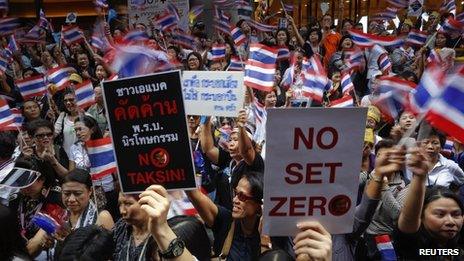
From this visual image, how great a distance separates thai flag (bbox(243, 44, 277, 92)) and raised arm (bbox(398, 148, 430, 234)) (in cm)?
363

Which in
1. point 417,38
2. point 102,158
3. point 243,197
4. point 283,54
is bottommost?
point 283,54

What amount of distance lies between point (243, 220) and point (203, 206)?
0.29m

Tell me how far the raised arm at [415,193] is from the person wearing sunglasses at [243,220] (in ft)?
2.86

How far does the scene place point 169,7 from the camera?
14.9 metres

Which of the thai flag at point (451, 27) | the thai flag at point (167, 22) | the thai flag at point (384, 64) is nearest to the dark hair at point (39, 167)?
the thai flag at point (384, 64)

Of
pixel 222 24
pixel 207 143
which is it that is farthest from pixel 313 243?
pixel 222 24

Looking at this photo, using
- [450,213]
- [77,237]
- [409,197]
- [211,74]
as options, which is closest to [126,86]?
[77,237]

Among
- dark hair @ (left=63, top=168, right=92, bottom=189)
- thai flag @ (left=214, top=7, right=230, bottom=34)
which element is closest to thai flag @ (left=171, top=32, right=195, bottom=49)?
thai flag @ (left=214, top=7, right=230, bottom=34)

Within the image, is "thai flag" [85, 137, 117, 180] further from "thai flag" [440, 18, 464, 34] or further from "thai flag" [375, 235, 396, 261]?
"thai flag" [440, 18, 464, 34]

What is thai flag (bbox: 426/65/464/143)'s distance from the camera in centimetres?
248

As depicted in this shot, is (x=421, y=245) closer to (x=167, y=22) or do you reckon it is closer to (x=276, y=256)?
(x=276, y=256)

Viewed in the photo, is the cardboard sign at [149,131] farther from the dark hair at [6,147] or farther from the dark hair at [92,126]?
the dark hair at [92,126]

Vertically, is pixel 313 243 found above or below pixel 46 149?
above

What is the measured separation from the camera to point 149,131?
2.76 meters
